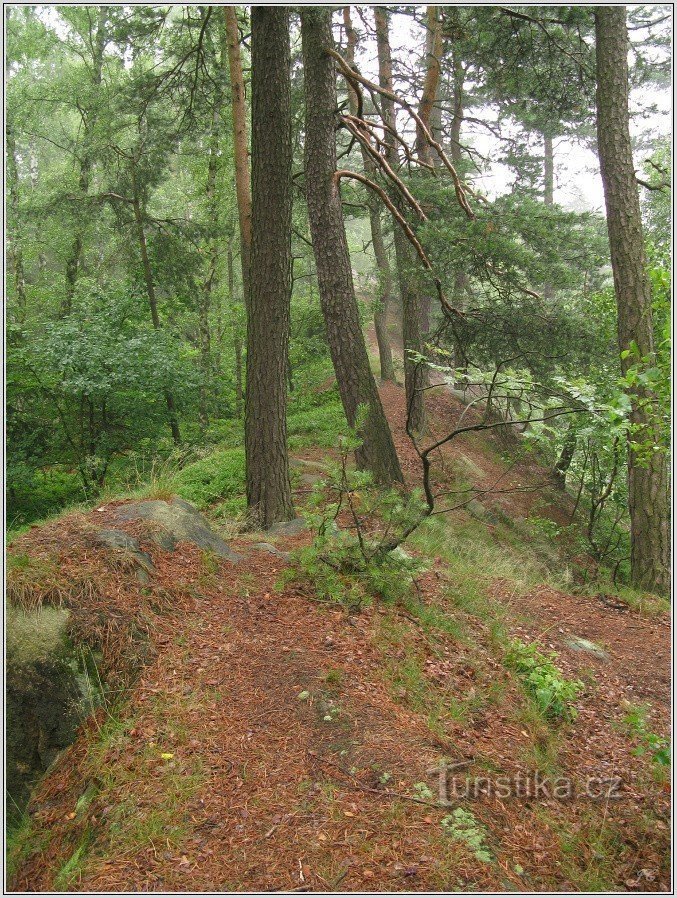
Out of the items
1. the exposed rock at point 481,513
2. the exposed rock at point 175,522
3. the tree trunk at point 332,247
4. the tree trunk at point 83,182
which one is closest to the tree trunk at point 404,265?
the exposed rock at point 481,513

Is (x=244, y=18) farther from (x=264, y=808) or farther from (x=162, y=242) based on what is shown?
(x=264, y=808)

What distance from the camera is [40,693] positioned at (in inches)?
117

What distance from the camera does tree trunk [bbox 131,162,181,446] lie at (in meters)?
11.3

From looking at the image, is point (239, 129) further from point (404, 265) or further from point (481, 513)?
point (481, 513)

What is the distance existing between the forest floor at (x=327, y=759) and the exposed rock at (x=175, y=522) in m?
0.13

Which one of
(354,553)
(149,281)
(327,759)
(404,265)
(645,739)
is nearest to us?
(327,759)

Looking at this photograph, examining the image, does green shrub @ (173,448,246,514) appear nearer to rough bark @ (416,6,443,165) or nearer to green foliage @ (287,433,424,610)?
green foliage @ (287,433,424,610)

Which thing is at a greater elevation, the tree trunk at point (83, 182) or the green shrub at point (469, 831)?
the tree trunk at point (83, 182)

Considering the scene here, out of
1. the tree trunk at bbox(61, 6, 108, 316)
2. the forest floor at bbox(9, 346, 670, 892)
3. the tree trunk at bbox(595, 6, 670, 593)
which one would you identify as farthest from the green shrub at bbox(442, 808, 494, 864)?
the tree trunk at bbox(61, 6, 108, 316)

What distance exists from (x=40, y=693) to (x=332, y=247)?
5.54m

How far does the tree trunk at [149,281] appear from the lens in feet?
→ 37.2

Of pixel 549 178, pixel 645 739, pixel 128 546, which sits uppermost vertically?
pixel 549 178

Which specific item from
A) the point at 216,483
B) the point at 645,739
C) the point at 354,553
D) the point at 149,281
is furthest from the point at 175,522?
the point at 149,281

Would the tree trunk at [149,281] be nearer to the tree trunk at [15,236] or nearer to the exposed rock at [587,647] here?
the tree trunk at [15,236]
